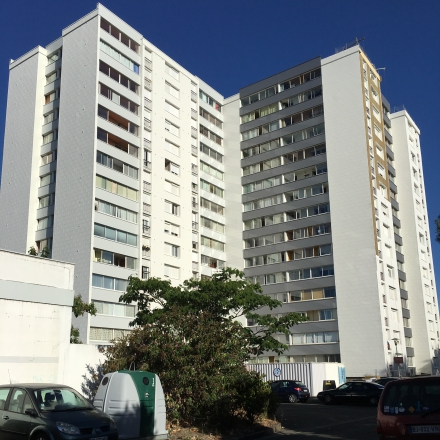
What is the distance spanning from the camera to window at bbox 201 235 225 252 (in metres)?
58.1

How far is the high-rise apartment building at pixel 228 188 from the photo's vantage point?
47.8 m

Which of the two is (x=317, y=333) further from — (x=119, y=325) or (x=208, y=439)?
(x=208, y=439)

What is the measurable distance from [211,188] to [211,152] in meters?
4.30

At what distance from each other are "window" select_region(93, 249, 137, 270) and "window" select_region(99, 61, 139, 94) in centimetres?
1627

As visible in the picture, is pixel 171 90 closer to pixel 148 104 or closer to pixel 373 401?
pixel 148 104

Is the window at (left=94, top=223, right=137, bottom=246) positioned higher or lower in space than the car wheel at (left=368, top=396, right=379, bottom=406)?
higher

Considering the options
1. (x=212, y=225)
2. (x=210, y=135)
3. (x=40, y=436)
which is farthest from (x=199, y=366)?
(x=210, y=135)

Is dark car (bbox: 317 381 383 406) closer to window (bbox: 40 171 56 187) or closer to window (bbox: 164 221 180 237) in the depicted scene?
window (bbox: 164 221 180 237)

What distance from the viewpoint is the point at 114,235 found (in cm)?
4700

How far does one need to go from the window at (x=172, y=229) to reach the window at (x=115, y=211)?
13.6 feet

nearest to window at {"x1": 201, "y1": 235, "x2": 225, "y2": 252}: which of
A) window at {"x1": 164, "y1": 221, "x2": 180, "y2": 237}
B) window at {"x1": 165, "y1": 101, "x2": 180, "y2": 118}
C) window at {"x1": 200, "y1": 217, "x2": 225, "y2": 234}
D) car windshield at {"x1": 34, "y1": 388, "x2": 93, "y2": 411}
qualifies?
window at {"x1": 200, "y1": 217, "x2": 225, "y2": 234}

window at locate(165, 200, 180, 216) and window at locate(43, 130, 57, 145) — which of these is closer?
window at locate(43, 130, 57, 145)

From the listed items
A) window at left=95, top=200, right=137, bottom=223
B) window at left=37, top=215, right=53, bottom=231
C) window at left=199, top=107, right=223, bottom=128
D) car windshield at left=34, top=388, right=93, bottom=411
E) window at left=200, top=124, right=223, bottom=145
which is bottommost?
car windshield at left=34, top=388, right=93, bottom=411

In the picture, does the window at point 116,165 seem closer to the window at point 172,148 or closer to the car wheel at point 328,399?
the window at point 172,148
